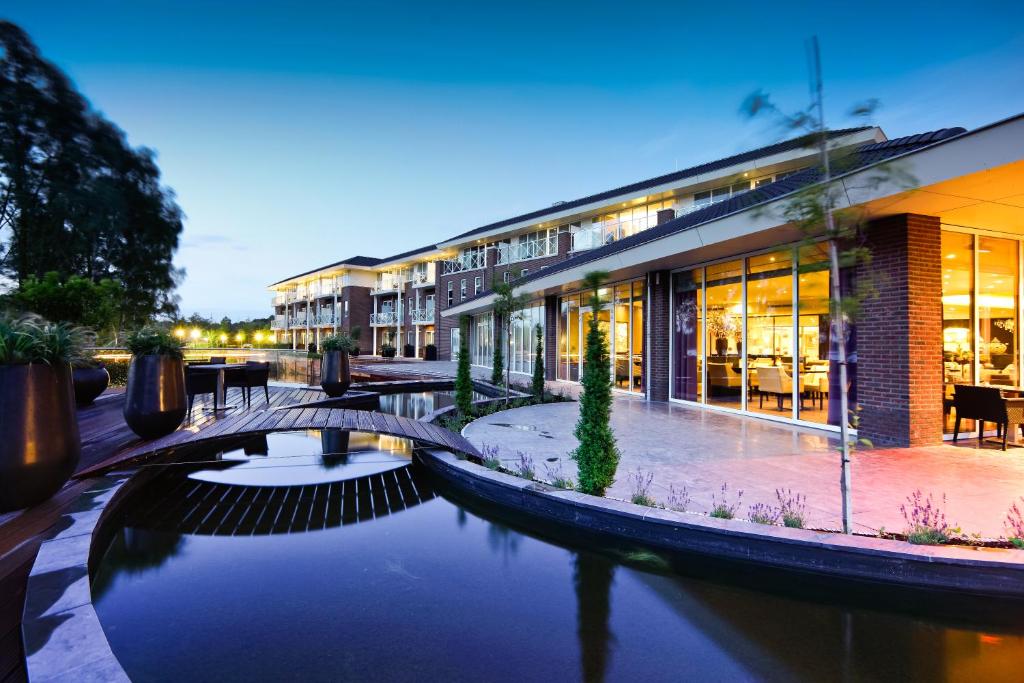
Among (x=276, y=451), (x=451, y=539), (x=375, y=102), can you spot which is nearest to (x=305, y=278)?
(x=375, y=102)

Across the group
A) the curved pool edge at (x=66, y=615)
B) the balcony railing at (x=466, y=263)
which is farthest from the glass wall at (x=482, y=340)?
the curved pool edge at (x=66, y=615)

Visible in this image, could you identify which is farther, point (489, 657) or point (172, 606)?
point (172, 606)

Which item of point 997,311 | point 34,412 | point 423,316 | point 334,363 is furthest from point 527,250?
point 34,412

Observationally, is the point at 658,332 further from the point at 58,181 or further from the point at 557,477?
the point at 58,181

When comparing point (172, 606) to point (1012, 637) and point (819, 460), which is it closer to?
point (1012, 637)

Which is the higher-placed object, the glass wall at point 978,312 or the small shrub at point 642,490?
the glass wall at point 978,312

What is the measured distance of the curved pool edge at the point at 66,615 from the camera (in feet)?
6.75

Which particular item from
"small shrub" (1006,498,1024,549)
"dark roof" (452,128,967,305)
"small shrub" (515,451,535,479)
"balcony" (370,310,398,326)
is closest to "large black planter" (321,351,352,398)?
"dark roof" (452,128,967,305)

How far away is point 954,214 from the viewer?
Result: 22.7 feet

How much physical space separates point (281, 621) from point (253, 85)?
86.6 feet

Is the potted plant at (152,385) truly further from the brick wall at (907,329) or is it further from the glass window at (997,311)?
A: the glass window at (997,311)

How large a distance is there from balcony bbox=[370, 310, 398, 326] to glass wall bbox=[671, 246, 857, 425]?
36.0 metres

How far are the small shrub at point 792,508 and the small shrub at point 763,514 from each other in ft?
0.17

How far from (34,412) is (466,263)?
1253 inches
